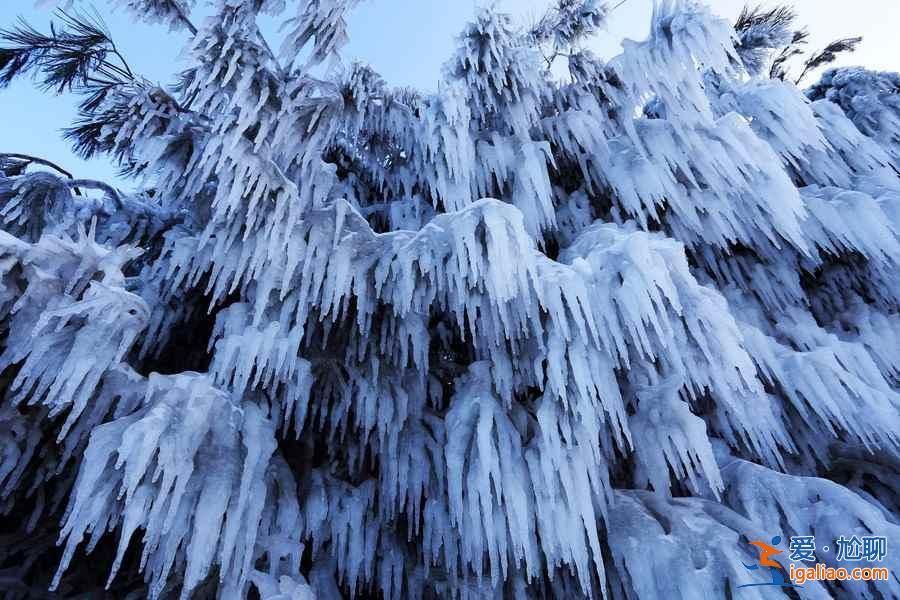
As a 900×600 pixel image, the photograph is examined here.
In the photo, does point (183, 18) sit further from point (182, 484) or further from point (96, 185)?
point (182, 484)

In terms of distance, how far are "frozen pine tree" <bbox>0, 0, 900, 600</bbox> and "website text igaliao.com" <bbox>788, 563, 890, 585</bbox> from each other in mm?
43

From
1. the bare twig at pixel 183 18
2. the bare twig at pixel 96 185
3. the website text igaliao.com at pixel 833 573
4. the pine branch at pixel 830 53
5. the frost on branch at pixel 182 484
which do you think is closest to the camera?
the frost on branch at pixel 182 484

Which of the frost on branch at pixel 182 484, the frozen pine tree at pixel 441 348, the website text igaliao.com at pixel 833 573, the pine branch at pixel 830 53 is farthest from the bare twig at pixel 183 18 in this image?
the pine branch at pixel 830 53

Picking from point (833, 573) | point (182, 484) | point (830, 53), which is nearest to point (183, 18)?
point (182, 484)

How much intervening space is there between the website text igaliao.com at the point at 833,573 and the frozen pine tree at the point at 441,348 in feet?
0.14

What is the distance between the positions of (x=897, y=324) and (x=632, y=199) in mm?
2287

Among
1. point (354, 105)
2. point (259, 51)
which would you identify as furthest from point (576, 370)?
point (354, 105)

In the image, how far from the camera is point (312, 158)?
2801 mm

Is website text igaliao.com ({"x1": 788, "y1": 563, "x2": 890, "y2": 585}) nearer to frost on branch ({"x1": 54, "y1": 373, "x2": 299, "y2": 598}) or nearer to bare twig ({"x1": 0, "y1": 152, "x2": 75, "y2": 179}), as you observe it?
frost on branch ({"x1": 54, "y1": 373, "x2": 299, "y2": 598})

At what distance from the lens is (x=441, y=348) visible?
3.34 meters

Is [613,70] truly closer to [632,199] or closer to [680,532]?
Answer: [632,199]

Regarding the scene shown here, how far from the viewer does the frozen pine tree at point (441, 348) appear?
208 centimetres

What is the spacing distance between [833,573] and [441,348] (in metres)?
2.41

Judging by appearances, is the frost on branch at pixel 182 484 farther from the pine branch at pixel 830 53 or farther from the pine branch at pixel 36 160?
the pine branch at pixel 830 53
